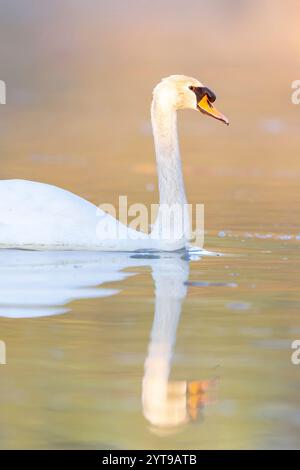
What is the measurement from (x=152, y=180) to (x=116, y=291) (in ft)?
25.3

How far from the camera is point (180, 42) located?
42188mm

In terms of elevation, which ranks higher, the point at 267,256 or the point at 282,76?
the point at 282,76

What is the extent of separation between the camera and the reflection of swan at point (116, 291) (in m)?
6.45

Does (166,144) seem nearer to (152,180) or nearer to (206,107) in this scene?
(206,107)

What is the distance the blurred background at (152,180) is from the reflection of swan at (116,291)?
0.27ft

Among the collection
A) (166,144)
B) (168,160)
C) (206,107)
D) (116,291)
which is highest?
(206,107)

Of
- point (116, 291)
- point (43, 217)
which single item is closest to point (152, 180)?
point (43, 217)

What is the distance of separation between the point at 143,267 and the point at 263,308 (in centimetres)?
165

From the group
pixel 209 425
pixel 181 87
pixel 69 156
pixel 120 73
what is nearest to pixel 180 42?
pixel 120 73

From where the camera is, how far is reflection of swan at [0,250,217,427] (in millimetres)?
6453

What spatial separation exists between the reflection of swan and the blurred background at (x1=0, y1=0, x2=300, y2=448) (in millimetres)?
84

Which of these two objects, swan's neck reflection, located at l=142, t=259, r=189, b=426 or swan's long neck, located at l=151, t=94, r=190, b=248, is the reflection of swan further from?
swan's long neck, located at l=151, t=94, r=190, b=248

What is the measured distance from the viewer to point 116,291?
9.15 m

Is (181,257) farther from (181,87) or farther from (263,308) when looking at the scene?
(263,308)
